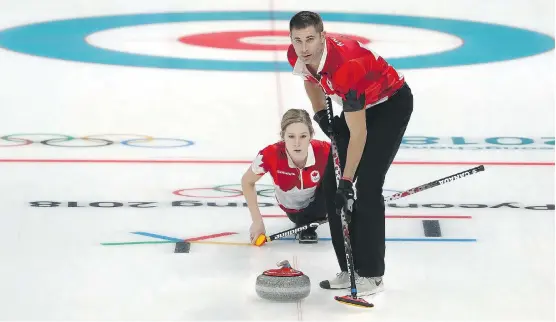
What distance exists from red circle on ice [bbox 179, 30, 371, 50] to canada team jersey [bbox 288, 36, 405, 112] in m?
6.03

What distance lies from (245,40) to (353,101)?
6.93 metres

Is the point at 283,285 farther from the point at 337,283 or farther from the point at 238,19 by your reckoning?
the point at 238,19

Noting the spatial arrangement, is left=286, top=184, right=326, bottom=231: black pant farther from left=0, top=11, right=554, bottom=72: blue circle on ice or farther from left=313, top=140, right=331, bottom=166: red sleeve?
left=0, top=11, right=554, bottom=72: blue circle on ice

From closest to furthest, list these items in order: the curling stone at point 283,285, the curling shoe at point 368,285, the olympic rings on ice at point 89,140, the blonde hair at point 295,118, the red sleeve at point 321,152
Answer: the curling stone at point 283,285
the curling shoe at point 368,285
the blonde hair at point 295,118
the red sleeve at point 321,152
the olympic rings on ice at point 89,140

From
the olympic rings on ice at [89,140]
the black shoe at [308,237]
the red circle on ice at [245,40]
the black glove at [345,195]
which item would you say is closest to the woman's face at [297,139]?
the black shoe at [308,237]

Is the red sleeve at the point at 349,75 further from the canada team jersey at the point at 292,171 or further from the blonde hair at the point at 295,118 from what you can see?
the canada team jersey at the point at 292,171

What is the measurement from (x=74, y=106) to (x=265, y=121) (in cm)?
143

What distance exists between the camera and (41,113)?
7754 millimetres

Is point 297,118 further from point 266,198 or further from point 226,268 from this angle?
point 266,198

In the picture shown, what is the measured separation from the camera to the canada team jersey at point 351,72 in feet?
12.8

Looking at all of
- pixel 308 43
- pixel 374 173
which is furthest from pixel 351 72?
pixel 374 173

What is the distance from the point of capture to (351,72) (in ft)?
12.8

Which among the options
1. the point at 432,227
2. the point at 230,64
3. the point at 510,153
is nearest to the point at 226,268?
the point at 432,227

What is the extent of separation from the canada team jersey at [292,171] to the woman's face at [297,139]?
59 mm
